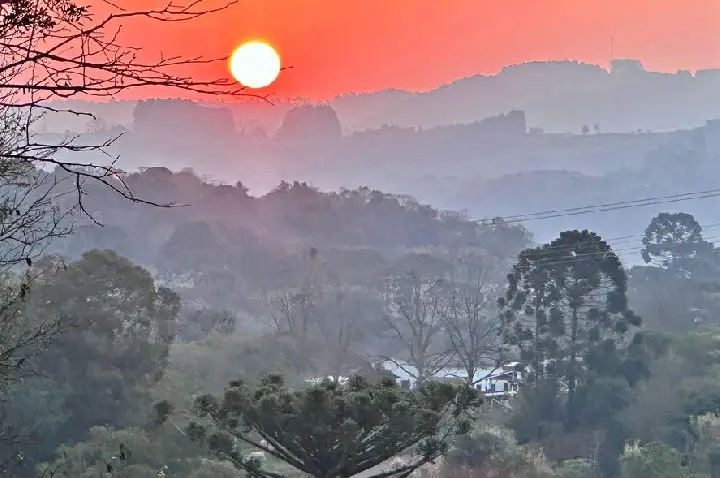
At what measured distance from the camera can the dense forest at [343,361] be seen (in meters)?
9.10

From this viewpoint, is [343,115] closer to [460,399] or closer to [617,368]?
[617,368]

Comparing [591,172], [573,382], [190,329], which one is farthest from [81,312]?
[591,172]

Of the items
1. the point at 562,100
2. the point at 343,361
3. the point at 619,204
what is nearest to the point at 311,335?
the point at 343,361

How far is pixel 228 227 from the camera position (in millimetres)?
49000

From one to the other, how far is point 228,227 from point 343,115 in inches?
5226

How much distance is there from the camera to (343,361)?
99.3 ft

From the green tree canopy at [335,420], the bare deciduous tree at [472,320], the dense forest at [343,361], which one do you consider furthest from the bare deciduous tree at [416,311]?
the green tree canopy at [335,420]

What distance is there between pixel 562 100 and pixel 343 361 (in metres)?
156

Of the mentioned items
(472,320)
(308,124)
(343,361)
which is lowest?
(343,361)

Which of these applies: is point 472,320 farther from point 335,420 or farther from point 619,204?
point 619,204

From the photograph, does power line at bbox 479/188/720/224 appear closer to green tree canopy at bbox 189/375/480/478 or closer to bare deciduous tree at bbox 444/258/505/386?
bare deciduous tree at bbox 444/258/505/386

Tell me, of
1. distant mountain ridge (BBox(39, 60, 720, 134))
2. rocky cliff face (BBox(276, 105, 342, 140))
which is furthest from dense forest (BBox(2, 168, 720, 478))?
distant mountain ridge (BBox(39, 60, 720, 134))

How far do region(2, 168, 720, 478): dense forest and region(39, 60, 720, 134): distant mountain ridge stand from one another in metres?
124

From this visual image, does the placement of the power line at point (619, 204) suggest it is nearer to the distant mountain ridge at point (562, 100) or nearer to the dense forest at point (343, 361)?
the dense forest at point (343, 361)
